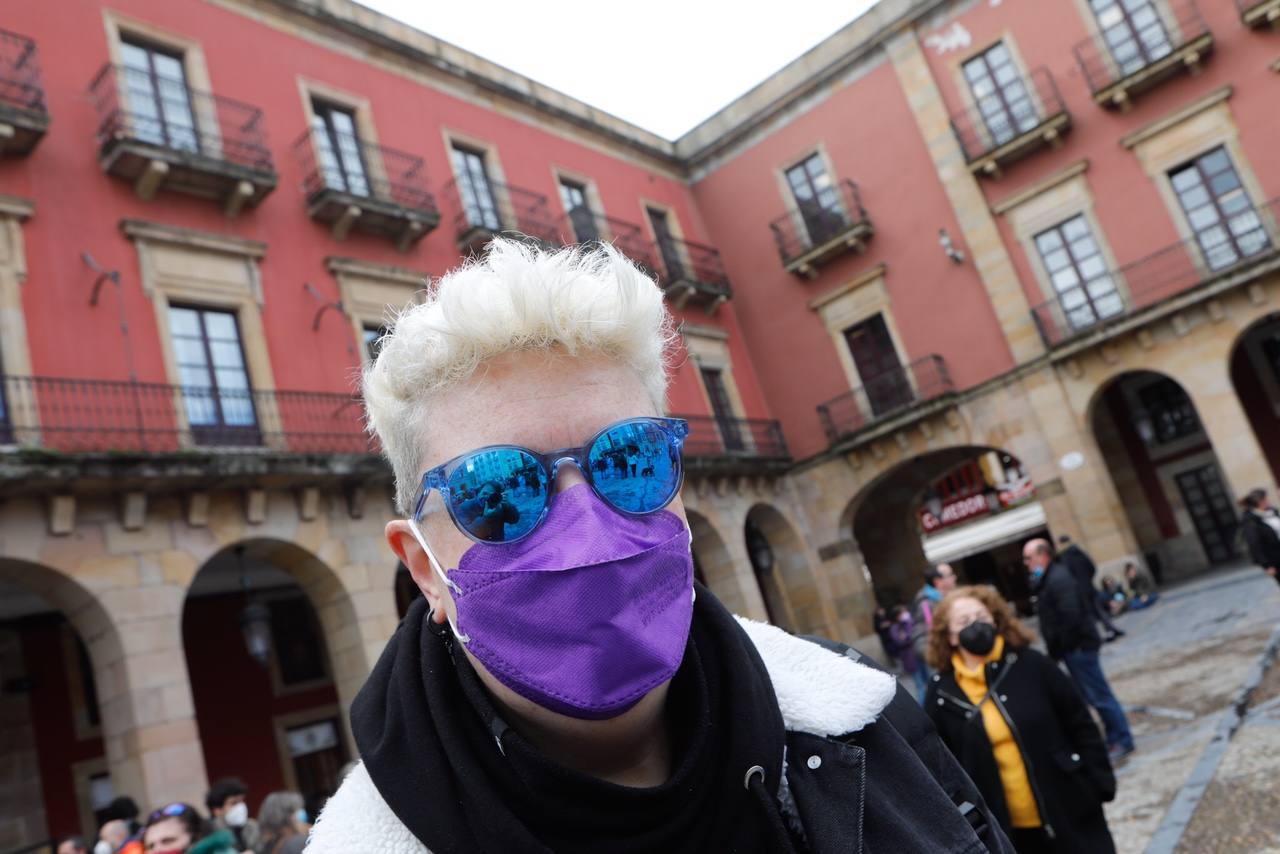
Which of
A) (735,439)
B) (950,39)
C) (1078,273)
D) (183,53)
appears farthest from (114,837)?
(950,39)

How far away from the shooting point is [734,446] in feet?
62.2

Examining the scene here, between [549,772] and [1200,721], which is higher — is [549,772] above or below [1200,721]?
above

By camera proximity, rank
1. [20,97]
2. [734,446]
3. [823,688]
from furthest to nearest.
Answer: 1. [734,446]
2. [20,97]
3. [823,688]

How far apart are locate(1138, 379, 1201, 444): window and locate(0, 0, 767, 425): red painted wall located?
592 inches

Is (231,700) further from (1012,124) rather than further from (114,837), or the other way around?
(1012,124)

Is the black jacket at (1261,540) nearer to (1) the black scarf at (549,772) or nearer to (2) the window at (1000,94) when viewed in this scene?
(1) the black scarf at (549,772)

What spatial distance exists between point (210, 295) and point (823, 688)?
38.0 ft

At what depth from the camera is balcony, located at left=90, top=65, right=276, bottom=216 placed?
10.6 metres

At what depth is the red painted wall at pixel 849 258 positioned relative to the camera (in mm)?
18281

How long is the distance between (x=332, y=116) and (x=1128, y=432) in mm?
18854

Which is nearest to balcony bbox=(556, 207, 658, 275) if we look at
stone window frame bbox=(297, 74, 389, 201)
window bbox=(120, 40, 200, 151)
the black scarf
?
stone window frame bbox=(297, 74, 389, 201)

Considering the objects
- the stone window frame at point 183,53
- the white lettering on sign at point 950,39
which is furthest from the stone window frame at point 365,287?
the white lettering on sign at point 950,39

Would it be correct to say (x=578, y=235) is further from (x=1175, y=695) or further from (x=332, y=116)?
(x=1175, y=695)

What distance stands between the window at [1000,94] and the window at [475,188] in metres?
9.94
